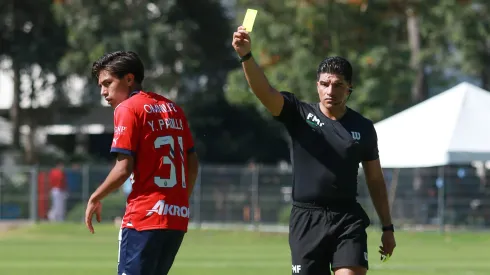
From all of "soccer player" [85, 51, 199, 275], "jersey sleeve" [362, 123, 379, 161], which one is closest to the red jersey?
"soccer player" [85, 51, 199, 275]

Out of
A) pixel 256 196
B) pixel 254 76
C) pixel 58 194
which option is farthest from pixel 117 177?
pixel 58 194

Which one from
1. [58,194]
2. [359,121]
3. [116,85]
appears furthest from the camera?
[58,194]

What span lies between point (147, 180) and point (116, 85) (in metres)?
0.68

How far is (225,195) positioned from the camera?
3856cm

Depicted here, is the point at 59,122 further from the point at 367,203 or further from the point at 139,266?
the point at 139,266

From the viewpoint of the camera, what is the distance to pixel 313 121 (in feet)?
28.1

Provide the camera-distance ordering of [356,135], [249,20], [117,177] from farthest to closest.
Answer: [356,135], [117,177], [249,20]

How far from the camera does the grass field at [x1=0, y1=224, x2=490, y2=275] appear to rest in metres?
20.7

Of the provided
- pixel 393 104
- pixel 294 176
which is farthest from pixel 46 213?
pixel 294 176

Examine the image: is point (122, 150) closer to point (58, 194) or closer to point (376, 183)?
point (376, 183)

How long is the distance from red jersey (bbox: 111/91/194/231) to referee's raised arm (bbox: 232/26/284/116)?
1.95 feet

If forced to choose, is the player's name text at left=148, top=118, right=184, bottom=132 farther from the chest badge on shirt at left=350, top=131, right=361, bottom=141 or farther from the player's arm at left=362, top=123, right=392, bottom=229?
the player's arm at left=362, top=123, right=392, bottom=229

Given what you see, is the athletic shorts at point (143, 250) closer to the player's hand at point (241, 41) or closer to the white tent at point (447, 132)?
the player's hand at point (241, 41)

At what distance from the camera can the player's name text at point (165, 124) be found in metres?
8.05
